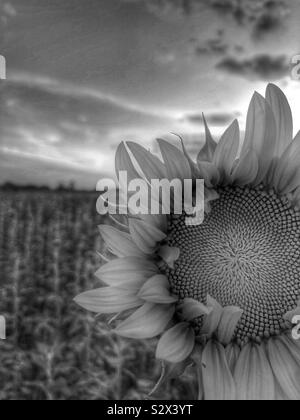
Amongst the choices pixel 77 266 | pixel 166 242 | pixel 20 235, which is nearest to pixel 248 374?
pixel 166 242

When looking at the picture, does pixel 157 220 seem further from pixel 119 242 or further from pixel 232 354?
pixel 232 354

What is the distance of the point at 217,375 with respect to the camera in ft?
1.52

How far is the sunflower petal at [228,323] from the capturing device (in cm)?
44

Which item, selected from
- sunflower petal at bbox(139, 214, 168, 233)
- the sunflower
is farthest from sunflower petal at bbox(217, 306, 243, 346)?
sunflower petal at bbox(139, 214, 168, 233)

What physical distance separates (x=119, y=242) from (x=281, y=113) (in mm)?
193

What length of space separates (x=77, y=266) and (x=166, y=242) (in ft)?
6.14

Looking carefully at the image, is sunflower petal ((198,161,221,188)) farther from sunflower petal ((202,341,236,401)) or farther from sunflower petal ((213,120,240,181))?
sunflower petal ((202,341,236,401))

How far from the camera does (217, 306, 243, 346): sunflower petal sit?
44cm

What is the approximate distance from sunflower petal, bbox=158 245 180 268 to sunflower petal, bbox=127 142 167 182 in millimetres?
68

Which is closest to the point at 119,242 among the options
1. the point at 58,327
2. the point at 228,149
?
the point at 228,149

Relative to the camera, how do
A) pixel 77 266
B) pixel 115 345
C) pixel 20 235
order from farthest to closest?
1. pixel 20 235
2. pixel 77 266
3. pixel 115 345

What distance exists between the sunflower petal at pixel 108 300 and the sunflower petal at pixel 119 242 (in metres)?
0.04

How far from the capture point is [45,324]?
1869mm
